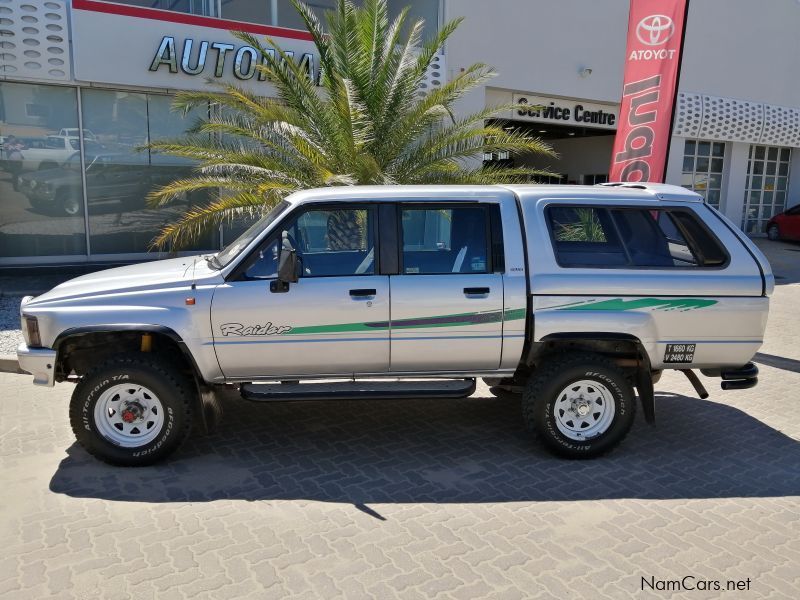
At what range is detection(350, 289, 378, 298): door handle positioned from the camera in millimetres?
4859

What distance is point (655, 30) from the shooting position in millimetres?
8625

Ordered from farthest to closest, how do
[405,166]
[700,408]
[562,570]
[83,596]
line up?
[405,166], [700,408], [562,570], [83,596]

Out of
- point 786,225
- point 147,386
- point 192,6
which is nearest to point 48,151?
point 192,6

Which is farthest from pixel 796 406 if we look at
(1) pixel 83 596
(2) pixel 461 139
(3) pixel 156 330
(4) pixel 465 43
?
(4) pixel 465 43

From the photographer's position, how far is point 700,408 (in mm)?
6422

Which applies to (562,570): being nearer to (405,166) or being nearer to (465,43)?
(405,166)

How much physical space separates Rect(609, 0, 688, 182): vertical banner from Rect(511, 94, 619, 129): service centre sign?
7.75 m

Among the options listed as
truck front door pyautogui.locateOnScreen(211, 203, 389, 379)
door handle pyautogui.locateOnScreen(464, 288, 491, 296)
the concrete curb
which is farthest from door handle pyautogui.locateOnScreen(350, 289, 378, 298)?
the concrete curb

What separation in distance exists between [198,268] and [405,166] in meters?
4.70

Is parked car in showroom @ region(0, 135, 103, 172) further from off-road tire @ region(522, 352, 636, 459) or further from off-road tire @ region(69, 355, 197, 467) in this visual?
off-road tire @ region(522, 352, 636, 459)

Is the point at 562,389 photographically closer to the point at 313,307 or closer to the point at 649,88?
the point at 313,307

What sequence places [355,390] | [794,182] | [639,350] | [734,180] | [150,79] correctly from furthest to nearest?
[794,182], [734,180], [150,79], [639,350], [355,390]

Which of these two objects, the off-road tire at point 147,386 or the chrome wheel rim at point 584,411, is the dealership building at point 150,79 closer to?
the chrome wheel rim at point 584,411

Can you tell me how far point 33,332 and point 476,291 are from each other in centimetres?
318
